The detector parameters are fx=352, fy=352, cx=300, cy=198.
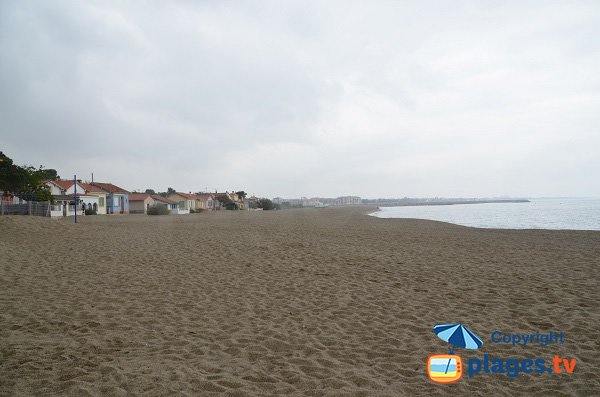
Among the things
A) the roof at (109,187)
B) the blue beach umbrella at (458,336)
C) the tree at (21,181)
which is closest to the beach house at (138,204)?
the roof at (109,187)

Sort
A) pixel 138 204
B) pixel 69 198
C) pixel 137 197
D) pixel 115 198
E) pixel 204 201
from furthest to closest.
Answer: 1. pixel 204 201
2. pixel 137 197
3. pixel 138 204
4. pixel 115 198
5. pixel 69 198

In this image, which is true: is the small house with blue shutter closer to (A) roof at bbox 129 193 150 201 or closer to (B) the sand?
(A) roof at bbox 129 193 150 201

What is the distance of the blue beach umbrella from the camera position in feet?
14.3

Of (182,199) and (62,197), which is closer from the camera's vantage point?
(62,197)

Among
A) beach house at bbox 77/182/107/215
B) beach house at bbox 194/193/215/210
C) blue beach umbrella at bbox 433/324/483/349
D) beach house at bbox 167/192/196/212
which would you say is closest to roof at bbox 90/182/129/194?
beach house at bbox 77/182/107/215

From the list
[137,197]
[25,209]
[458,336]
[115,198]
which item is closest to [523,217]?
[458,336]

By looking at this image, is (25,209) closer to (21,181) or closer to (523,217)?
(21,181)

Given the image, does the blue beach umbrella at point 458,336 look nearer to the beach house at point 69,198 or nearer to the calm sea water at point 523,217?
the calm sea water at point 523,217

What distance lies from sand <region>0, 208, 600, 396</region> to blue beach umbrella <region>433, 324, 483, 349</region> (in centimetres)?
14

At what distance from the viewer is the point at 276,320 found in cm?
513

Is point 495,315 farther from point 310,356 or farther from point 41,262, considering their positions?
point 41,262

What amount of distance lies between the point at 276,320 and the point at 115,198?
4879 cm

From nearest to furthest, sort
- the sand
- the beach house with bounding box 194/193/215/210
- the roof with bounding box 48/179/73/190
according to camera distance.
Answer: the sand
the roof with bounding box 48/179/73/190
the beach house with bounding box 194/193/215/210

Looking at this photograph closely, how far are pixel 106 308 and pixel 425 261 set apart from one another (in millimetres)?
7921
